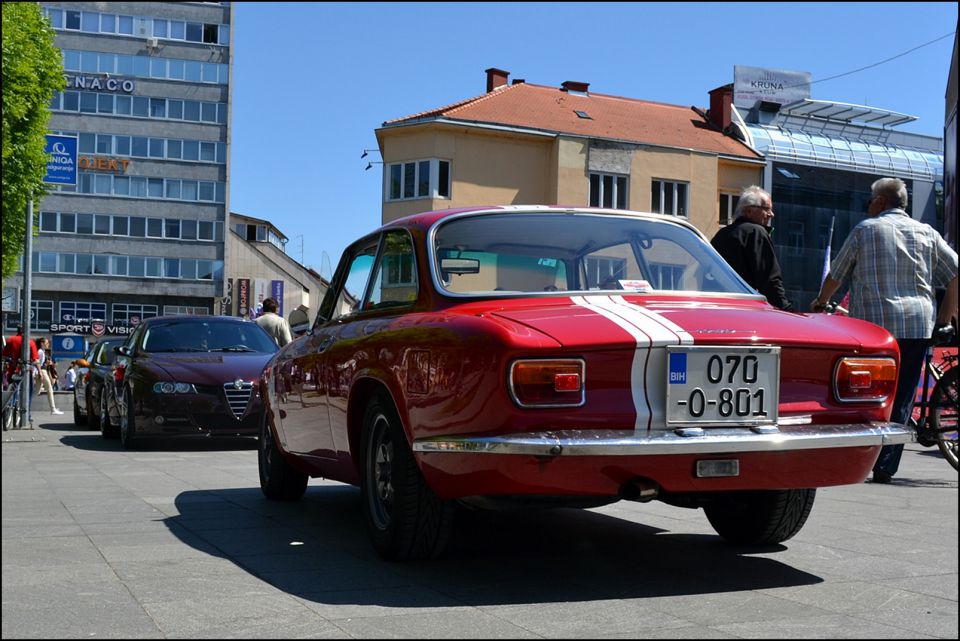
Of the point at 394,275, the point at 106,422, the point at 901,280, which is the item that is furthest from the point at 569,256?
the point at 106,422

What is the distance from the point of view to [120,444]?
14453 millimetres

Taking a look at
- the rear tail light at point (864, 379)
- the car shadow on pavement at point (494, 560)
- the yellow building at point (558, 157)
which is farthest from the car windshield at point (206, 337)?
the yellow building at point (558, 157)

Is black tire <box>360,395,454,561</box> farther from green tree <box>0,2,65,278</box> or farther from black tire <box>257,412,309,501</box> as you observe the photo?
green tree <box>0,2,65,278</box>

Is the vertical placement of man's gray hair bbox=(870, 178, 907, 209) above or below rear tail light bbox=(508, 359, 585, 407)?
above

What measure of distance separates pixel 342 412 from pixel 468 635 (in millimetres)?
2117

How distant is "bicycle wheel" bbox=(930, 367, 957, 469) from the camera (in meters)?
8.84

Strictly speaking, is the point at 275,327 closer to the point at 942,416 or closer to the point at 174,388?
the point at 174,388

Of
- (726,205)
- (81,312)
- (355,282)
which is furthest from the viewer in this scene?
(81,312)

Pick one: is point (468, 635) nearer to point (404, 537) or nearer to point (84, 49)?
point (404, 537)

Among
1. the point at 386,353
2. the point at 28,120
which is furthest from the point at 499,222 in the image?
the point at 28,120

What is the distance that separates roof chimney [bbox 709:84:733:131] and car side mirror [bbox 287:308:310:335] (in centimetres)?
5240

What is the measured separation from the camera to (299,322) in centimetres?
750

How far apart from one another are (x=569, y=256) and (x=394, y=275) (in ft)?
2.81

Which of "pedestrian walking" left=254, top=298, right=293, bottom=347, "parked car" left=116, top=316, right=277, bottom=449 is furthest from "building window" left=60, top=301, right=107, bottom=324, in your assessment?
"parked car" left=116, top=316, right=277, bottom=449
